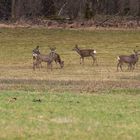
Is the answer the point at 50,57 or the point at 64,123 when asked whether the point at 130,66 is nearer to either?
the point at 50,57

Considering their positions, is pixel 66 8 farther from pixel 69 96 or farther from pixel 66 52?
pixel 69 96

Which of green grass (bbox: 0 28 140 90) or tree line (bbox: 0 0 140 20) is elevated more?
tree line (bbox: 0 0 140 20)

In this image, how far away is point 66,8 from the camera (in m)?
73.8

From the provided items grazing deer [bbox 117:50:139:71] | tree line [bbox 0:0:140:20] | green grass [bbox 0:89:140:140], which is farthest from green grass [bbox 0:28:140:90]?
tree line [bbox 0:0:140:20]

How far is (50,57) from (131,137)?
77.3ft

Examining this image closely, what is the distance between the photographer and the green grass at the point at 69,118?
11.6 meters

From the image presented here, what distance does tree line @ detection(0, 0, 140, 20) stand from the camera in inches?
2657

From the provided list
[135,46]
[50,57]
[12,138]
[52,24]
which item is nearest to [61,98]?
[12,138]

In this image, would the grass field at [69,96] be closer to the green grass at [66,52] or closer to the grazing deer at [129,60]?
the green grass at [66,52]

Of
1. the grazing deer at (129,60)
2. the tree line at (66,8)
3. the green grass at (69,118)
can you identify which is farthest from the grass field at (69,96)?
the tree line at (66,8)

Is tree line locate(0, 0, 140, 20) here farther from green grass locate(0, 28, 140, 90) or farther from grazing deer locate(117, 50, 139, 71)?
grazing deer locate(117, 50, 139, 71)

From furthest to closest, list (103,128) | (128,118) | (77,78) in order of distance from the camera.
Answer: (77,78), (128,118), (103,128)

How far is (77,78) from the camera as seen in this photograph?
92.2 feet

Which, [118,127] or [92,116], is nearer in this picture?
[118,127]
